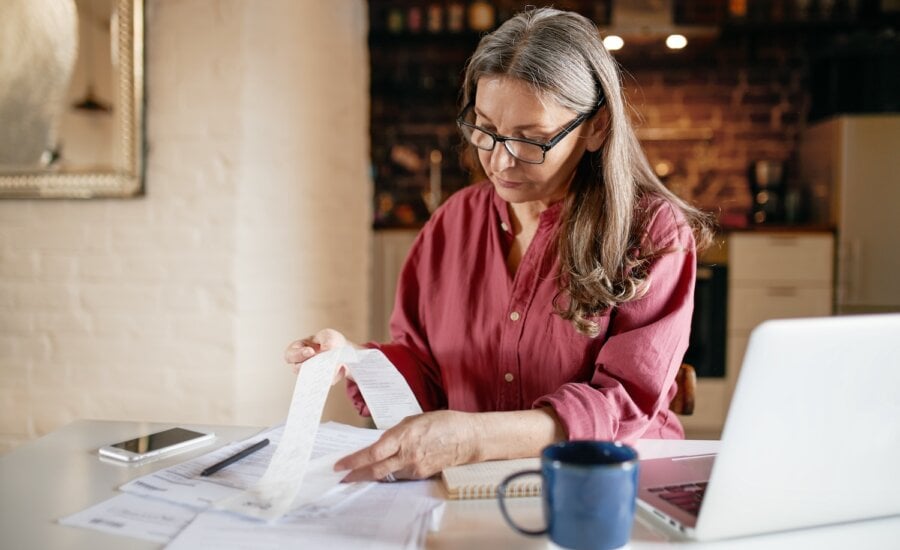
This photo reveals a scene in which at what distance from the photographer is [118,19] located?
2176 mm

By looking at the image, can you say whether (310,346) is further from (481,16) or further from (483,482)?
(481,16)

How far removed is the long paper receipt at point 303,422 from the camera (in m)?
0.79

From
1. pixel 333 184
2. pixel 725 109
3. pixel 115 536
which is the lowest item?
pixel 115 536

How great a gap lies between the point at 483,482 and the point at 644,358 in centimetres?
36

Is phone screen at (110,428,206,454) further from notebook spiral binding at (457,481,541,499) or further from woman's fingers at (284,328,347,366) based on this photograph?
notebook spiral binding at (457,481,541,499)

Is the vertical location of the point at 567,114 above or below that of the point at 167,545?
above

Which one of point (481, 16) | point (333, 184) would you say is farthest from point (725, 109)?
point (333, 184)

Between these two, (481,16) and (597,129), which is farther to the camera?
(481,16)

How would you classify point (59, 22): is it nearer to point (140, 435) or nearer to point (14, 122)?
point (14, 122)

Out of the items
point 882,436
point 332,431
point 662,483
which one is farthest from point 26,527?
point 882,436

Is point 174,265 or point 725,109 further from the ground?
point 725,109

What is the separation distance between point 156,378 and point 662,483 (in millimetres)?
1834

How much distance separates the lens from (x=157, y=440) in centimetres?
104

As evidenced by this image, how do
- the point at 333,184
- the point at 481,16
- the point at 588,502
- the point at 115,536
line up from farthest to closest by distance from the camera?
the point at 481,16
the point at 333,184
the point at 115,536
the point at 588,502
